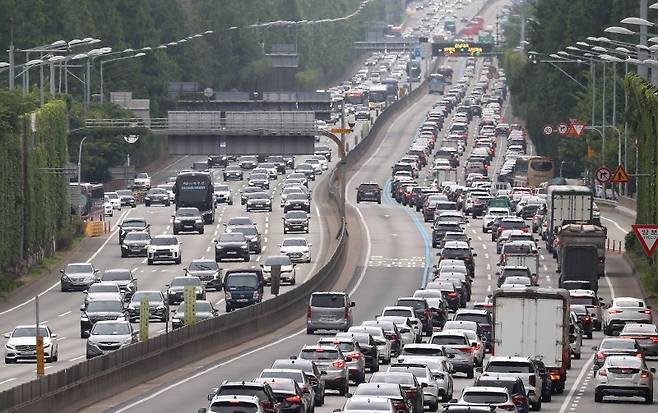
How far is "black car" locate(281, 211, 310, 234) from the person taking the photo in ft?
404

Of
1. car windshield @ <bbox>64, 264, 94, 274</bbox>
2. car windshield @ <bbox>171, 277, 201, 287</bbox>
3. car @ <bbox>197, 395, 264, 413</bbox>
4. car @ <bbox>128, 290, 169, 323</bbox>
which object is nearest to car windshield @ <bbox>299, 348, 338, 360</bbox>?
car @ <bbox>197, 395, 264, 413</bbox>

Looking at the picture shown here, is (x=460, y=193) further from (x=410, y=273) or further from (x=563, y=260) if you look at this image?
(x=563, y=260)

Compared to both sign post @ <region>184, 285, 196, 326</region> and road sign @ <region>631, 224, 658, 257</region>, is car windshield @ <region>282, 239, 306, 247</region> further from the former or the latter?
road sign @ <region>631, 224, 658, 257</region>

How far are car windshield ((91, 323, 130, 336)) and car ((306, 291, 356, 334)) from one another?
40.8 feet

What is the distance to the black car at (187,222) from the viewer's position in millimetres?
122188

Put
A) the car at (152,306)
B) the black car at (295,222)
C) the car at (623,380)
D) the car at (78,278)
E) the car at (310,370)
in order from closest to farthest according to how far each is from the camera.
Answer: the car at (310,370) < the car at (623,380) < the car at (152,306) < the car at (78,278) < the black car at (295,222)

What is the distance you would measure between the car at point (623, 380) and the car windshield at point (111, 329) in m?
15.7

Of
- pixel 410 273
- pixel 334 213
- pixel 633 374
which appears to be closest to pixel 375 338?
pixel 633 374

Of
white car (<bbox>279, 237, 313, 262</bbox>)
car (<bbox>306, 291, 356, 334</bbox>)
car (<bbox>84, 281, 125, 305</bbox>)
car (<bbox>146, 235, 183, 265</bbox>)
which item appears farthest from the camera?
white car (<bbox>279, 237, 313, 262</bbox>)

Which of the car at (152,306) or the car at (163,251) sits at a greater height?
the car at (152,306)

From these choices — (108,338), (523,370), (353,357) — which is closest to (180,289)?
(108,338)

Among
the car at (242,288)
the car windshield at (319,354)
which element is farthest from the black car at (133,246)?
the car windshield at (319,354)

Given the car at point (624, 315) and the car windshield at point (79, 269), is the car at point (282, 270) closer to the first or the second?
the car windshield at point (79, 269)

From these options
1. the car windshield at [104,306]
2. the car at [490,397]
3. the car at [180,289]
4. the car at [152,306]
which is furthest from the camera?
the car at [180,289]
